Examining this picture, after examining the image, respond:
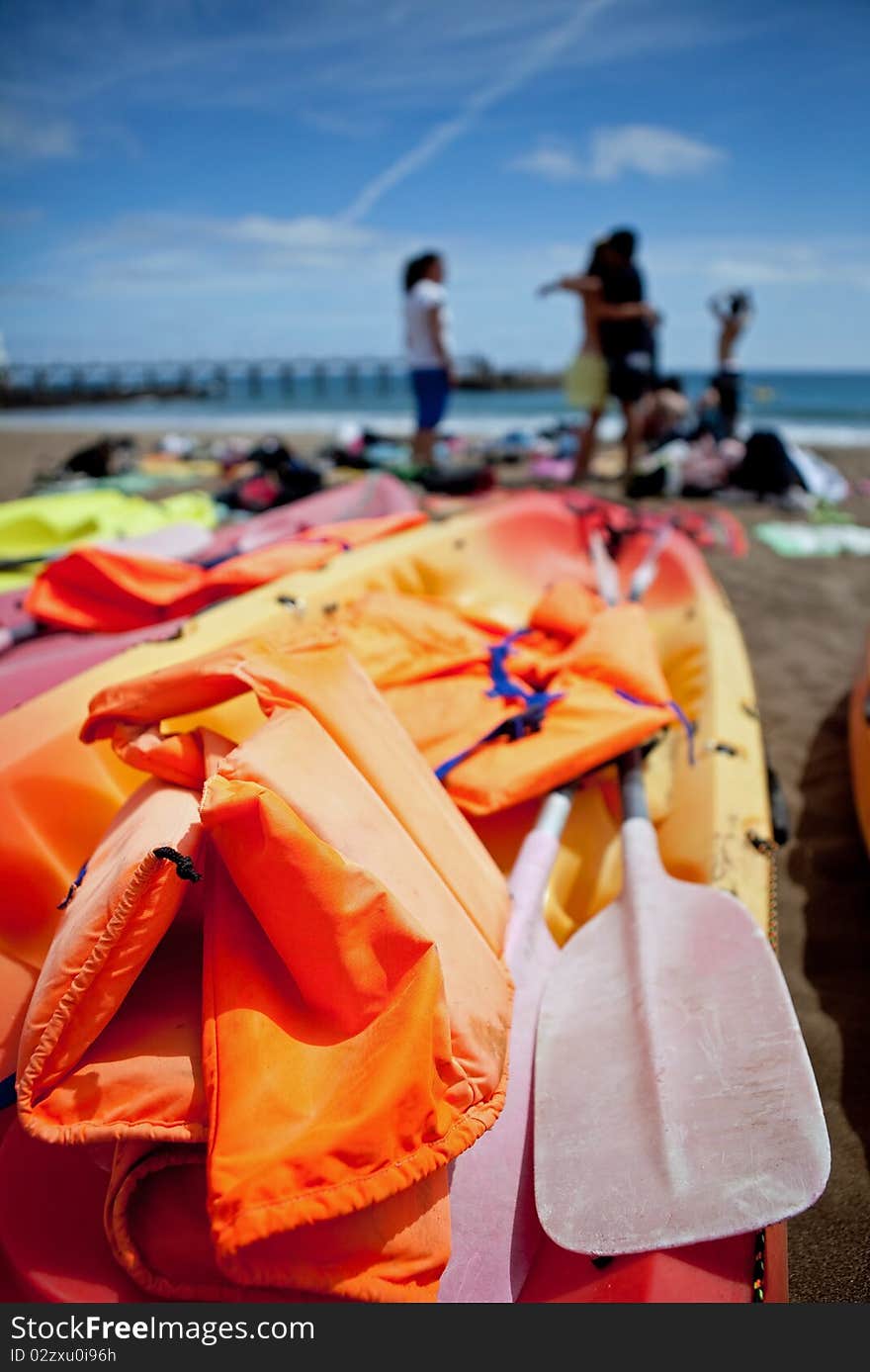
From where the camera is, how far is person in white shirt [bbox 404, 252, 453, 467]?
656cm

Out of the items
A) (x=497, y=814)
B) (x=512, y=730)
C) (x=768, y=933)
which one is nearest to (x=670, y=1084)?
(x=768, y=933)

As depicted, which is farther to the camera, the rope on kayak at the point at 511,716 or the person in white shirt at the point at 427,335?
the person in white shirt at the point at 427,335

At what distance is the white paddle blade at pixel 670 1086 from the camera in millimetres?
1192

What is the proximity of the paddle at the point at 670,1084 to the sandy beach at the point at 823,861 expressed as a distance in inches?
14.2

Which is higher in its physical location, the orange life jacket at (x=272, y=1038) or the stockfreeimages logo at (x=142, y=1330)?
the orange life jacket at (x=272, y=1038)

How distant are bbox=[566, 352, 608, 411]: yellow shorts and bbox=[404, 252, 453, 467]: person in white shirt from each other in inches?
43.2

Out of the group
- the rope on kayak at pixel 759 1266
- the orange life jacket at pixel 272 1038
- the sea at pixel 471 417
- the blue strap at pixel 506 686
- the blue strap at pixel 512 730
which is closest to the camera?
the orange life jacket at pixel 272 1038

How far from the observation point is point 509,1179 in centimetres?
135

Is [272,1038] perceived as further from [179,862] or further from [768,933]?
[768,933]

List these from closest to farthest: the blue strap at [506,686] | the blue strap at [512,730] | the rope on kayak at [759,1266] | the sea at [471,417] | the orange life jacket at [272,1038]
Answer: the orange life jacket at [272,1038] → the rope on kayak at [759,1266] → the blue strap at [512,730] → the blue strap at [506,686] → the sea at [471,417]

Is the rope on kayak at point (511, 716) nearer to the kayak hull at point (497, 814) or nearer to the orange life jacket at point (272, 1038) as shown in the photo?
the kayak hull at point (497, 814)

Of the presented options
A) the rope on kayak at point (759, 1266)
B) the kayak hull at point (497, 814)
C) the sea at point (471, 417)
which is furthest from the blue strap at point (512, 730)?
the sea at point (471, 417)

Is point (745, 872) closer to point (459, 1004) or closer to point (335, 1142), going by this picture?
point (459, 1004)

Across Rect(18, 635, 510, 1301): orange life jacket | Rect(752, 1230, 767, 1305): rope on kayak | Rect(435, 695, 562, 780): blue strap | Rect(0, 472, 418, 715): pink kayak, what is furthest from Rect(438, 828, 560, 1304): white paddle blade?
Rect(0, 472, 418, 715): pink kayak
